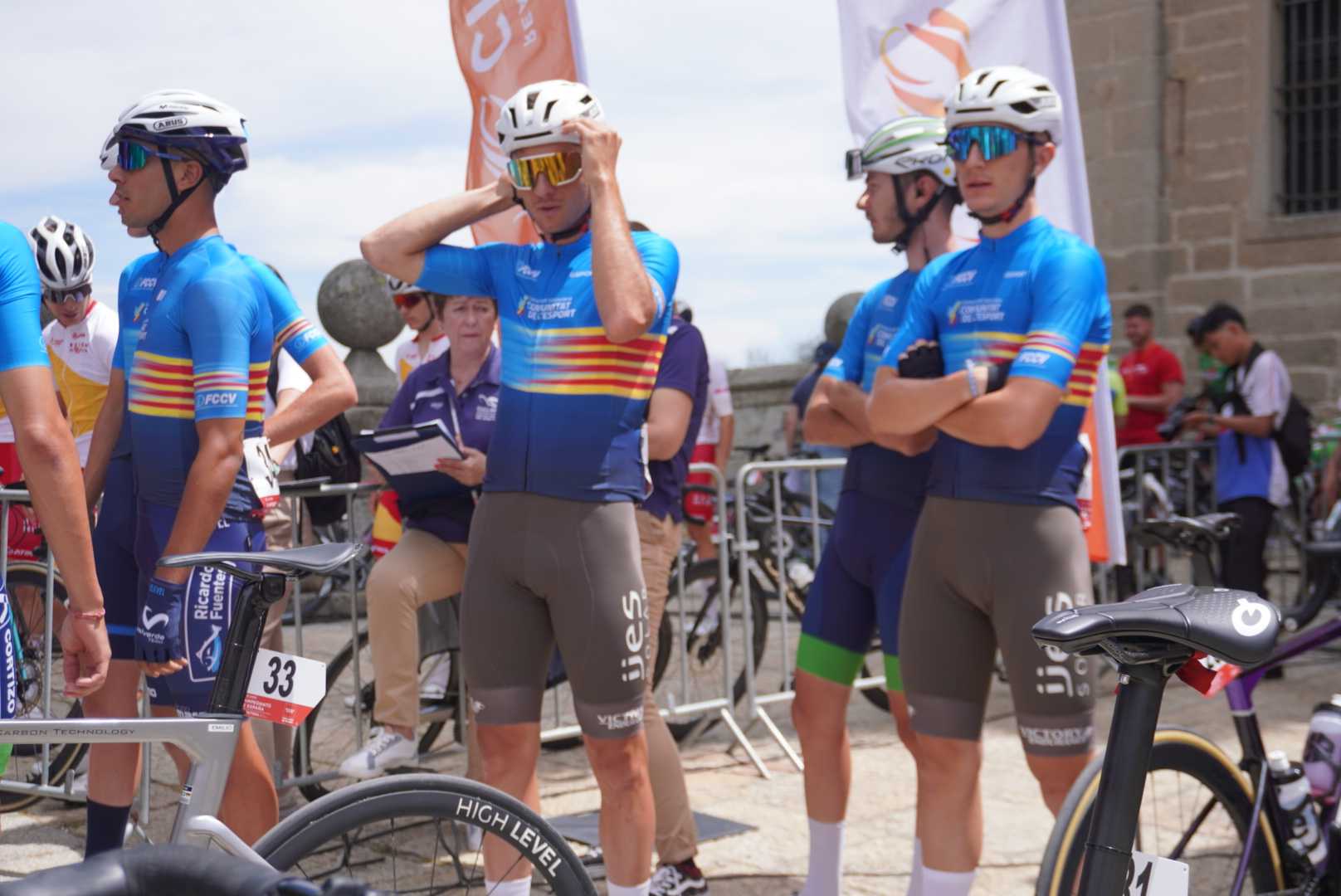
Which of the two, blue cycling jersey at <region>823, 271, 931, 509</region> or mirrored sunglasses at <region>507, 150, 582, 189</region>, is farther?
blue cycling jersey at <region>823, 271, 931, 509</region>

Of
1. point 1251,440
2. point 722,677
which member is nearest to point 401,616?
point 722,677

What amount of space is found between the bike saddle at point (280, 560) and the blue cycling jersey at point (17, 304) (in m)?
0.48

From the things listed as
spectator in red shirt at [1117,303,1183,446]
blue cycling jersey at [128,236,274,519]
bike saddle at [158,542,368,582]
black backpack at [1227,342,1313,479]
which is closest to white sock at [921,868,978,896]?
bike saddle at [158,542,368,582]

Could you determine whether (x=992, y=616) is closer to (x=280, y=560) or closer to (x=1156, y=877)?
(x=1156, y=877)

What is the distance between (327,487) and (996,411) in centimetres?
277

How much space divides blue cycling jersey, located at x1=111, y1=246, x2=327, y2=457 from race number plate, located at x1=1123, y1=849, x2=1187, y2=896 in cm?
240

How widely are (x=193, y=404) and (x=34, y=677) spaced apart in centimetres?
234

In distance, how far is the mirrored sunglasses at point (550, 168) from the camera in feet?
11.8

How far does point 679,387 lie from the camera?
452 cm

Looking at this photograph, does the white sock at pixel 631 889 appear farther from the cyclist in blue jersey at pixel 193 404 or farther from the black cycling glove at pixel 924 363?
the black cycling glove at pixel 924 363

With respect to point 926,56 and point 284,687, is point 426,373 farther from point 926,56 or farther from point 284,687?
point 284,687

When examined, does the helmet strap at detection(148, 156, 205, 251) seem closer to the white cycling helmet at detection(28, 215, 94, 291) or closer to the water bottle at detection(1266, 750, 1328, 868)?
the white cycling helmet at detection(28, 215, 94, 291)

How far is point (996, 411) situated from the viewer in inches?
136

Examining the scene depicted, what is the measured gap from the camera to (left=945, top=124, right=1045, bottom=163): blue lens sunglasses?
143 inches
